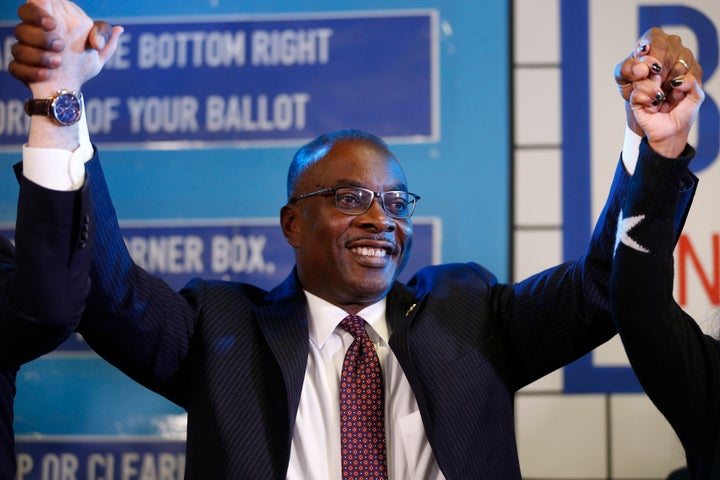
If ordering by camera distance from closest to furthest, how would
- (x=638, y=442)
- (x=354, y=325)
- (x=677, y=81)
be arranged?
(x=677, y=81) → (x=354, y=325) → (x=638, y=442)

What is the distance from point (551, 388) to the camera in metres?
2.52

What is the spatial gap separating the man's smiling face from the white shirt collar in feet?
0.07

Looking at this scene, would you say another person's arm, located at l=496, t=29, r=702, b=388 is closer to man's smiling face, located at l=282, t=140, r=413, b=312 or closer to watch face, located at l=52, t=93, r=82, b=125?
man's smiling face, located at l=282, t=140, r=413, b=312

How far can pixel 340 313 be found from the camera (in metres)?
1.97

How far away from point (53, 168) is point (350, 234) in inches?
28.9

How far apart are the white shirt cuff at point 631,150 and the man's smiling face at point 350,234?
1.77 ft

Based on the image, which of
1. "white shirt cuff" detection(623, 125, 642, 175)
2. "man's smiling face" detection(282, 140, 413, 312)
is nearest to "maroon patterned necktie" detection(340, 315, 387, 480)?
"man's smiling face" detection(282, 140, 413, 312)

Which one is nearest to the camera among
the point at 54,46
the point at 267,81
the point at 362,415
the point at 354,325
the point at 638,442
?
the point at 54,46

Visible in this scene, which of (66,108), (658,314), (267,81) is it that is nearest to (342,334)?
(658,314)

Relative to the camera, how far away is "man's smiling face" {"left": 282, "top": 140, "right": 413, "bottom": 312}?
6.45ft

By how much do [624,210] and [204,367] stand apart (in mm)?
889

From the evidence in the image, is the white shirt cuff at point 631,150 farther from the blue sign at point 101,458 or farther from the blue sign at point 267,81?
the blue sign at point 101,458

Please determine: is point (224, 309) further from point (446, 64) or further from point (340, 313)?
point (446, 64)

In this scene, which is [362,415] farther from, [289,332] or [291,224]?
[291,224]
